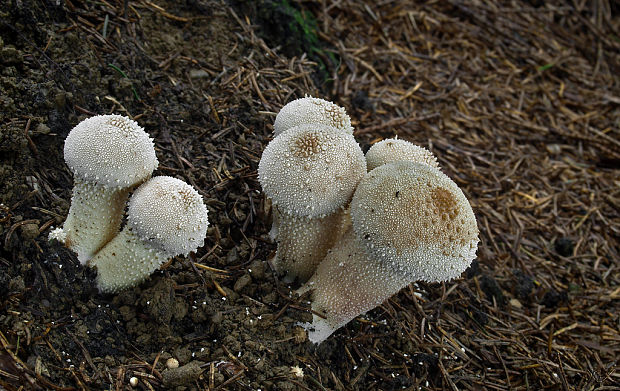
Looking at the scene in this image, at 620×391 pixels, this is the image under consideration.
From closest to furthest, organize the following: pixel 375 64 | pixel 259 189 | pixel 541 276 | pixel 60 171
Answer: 1. pixel 60 171
2. pixel 259 189
3. pixel 541 276
4. pixel 375 64

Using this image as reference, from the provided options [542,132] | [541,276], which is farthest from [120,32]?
[542,132]

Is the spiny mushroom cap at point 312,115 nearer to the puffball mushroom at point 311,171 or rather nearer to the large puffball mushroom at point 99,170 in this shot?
the puffball mushroom at point 311,171

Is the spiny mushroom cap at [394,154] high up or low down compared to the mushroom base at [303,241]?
up

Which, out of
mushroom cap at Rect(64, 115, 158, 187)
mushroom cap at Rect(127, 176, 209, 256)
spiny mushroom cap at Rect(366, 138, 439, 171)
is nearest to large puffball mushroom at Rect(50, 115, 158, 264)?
mushroom cap at Rect(64, 115, 158, 187)

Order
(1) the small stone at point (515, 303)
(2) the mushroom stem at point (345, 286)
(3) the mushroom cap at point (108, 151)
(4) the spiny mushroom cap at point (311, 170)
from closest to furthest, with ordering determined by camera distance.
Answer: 1. (3) the mushroom cap at point (108, 151)
2. (4) the spiny mushroom cap at point (311, 170)
3. (2) the mushroom stem at point (345, 286)
4. (1) the small stone at point (515, 303)

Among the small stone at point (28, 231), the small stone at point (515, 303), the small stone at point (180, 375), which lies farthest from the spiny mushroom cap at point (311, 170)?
the small stone at point (515, 303)

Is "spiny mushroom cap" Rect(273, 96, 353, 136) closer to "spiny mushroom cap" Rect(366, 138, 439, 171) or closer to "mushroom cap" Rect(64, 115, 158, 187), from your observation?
"spiny mushroom cap" Rect(366, 138, 439, 171)

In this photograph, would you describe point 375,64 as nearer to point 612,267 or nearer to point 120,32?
point 120,32

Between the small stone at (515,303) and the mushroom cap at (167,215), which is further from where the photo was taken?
the small stone at (515,303)
